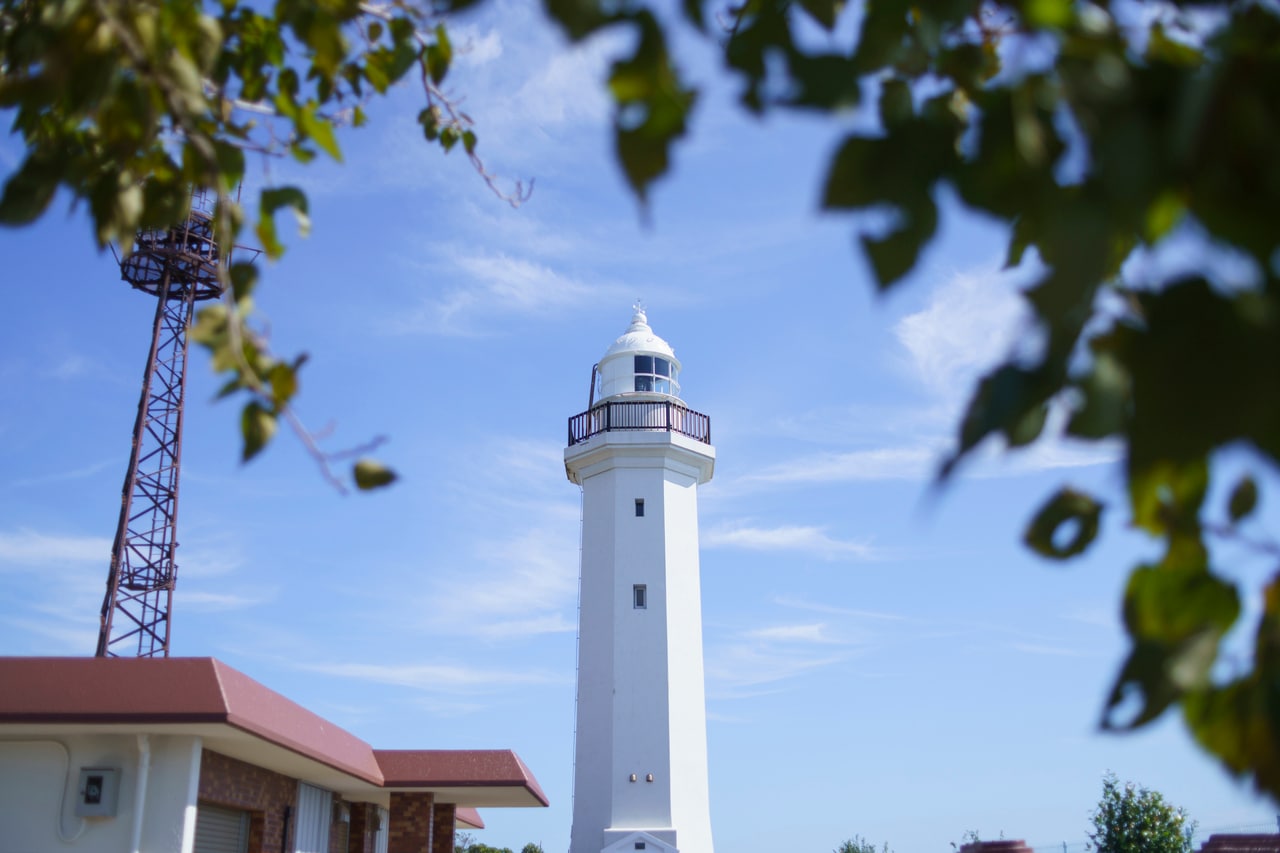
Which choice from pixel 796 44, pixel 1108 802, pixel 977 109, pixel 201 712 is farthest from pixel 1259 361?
pixel 1108 802

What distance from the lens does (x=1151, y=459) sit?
118cm

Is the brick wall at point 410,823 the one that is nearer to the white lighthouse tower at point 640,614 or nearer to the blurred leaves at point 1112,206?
A: the white lighthouse tower at point 640,614

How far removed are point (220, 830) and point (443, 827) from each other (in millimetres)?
8879

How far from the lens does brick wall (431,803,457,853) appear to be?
2077 centimetres

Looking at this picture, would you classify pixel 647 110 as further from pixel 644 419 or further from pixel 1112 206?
pixel 644 419

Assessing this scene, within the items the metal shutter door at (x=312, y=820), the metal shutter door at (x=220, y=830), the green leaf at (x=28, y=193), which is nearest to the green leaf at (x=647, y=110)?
the green leaf at (x=28, y=193)

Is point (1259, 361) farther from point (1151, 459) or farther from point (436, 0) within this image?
point (436, 0)

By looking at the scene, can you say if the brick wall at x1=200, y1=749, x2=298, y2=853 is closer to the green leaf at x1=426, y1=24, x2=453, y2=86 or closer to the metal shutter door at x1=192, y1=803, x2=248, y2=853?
the metal shutter door at x1=192, y1=803, x2=248, y2=853

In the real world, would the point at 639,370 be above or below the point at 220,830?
above

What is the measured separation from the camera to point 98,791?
10.9 meters

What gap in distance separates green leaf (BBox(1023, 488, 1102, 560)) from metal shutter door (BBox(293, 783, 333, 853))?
48.9ft

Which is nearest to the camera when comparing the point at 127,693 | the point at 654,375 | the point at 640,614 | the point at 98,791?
the point at 127,693

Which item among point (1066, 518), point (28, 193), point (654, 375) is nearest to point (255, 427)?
point (28, 193)

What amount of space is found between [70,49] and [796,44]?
4.67 feet
